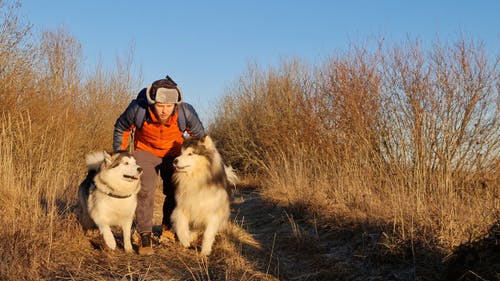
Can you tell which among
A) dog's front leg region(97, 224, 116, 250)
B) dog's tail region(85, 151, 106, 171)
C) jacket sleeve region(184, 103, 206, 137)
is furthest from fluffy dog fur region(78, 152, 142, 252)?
jacket sleeve region(184, 103, 206, 137)

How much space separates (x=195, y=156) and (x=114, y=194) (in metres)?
0.92

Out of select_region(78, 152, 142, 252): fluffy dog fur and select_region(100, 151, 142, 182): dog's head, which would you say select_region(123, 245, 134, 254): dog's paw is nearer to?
select_region(78, 152, 142, 252): fluffy dog fur

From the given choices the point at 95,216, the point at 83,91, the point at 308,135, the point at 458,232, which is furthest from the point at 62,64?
the point at 458,232

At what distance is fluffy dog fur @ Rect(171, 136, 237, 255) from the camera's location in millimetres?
4875

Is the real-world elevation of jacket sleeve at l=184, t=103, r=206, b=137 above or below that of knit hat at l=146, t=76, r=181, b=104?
below

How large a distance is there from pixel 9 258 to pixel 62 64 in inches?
379

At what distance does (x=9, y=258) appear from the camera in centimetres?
347

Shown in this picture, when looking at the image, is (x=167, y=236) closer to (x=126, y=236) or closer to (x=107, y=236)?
(x=126, y=236)

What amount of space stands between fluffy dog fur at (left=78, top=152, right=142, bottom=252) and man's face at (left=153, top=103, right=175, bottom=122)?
1.84 feet

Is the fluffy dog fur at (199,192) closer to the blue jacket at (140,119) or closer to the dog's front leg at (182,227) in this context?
the dog's front leg at (182,227)

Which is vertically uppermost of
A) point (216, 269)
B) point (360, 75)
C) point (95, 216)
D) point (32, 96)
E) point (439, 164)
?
point (360, 75)

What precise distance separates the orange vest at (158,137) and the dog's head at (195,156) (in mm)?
375

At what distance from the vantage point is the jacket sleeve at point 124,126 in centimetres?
509

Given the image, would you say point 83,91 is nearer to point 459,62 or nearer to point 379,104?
point 379,104
